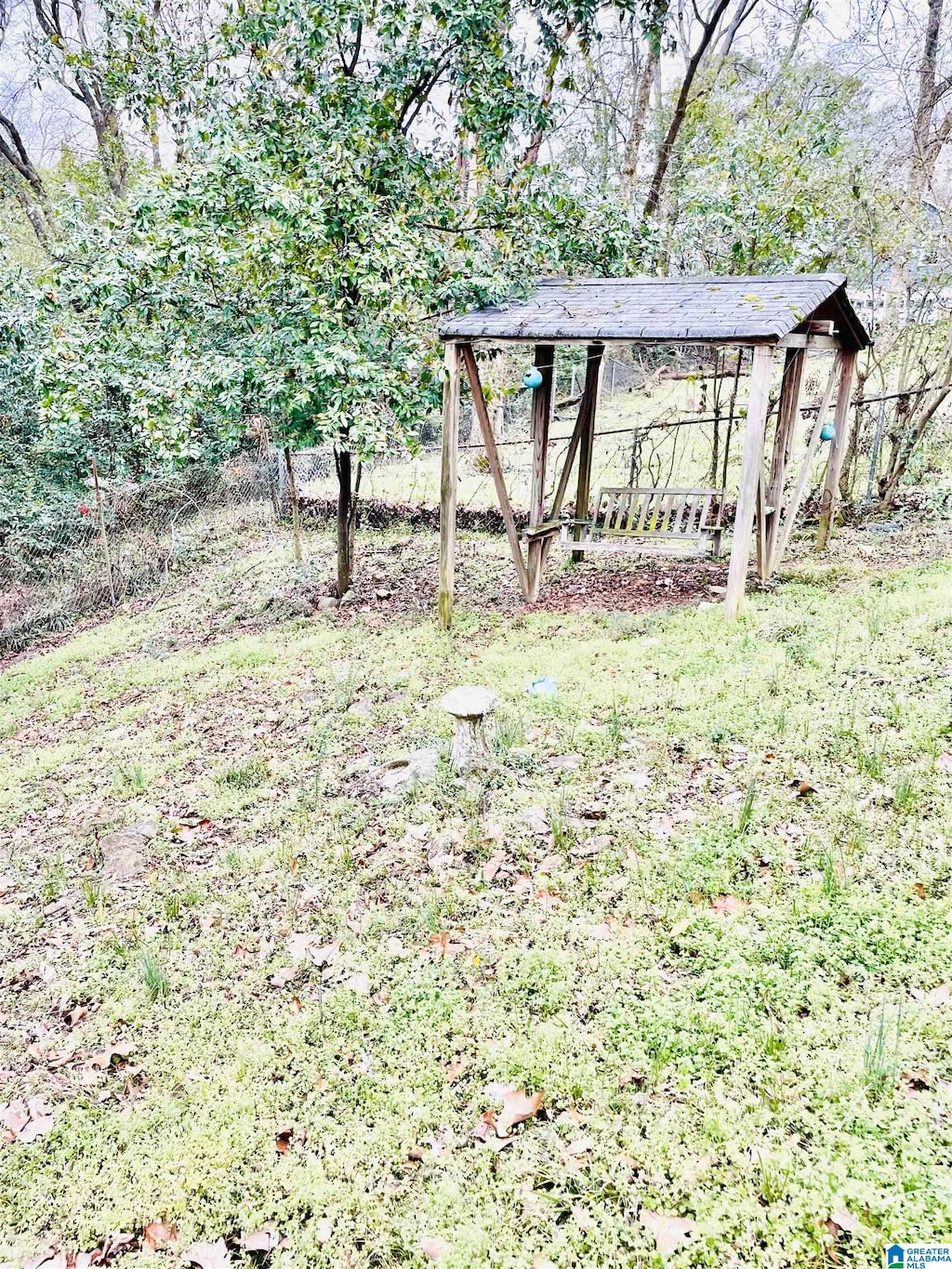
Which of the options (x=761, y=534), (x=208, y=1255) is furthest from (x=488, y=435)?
(x=208, y=1255)

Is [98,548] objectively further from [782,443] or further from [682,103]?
[682,103]

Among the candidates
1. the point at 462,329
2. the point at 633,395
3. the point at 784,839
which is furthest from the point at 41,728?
the point at 633,395

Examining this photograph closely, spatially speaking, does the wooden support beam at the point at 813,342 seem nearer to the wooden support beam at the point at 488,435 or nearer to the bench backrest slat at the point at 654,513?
the bench backrest slat at the point at 654,513

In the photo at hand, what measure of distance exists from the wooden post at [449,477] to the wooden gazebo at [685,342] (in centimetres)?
1

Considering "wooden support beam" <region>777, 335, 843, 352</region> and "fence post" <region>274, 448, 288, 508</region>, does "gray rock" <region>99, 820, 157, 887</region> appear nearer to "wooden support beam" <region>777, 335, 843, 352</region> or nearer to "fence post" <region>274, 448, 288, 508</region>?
"wooden support beam" <region>777, 335, 843, 352</region>

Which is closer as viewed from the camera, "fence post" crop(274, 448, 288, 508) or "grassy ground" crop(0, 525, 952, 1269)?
"grassy ground" crop(0, 525, 952, 1269)

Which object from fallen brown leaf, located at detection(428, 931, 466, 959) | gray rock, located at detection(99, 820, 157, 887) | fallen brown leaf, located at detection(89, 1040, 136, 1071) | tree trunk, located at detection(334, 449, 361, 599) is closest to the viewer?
fallen brown leaf, located at detection(89, 1040, 136, 1071)

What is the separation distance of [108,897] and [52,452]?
30.2ft

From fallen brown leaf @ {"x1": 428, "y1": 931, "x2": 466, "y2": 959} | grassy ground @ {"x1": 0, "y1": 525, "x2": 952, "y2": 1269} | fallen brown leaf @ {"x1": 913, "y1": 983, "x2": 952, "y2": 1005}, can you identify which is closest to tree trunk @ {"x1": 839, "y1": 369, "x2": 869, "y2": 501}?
grassy ground @ {"x1": 0, "y1": 525, "x2": 952, "y2": 1269}

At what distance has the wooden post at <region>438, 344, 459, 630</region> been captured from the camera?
6.91m

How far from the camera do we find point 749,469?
640 centimetres

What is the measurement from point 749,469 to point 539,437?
2525mm

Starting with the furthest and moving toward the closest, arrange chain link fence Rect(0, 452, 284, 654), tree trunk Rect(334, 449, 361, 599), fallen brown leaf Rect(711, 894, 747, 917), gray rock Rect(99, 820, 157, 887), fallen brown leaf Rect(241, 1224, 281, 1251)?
chain link fence Rect(0, 452, 284, 654) → tree trunk Rect(334, 449, 361, 599) → gray rock Rect(99, 820, 157, 887) → fallen brown leaf Rect(711, 894, 747, 917) → fallen brown leaf Rect(241, 1224, 281, 1251)

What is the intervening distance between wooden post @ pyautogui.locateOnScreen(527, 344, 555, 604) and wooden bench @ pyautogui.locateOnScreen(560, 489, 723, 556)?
365 millimetres
